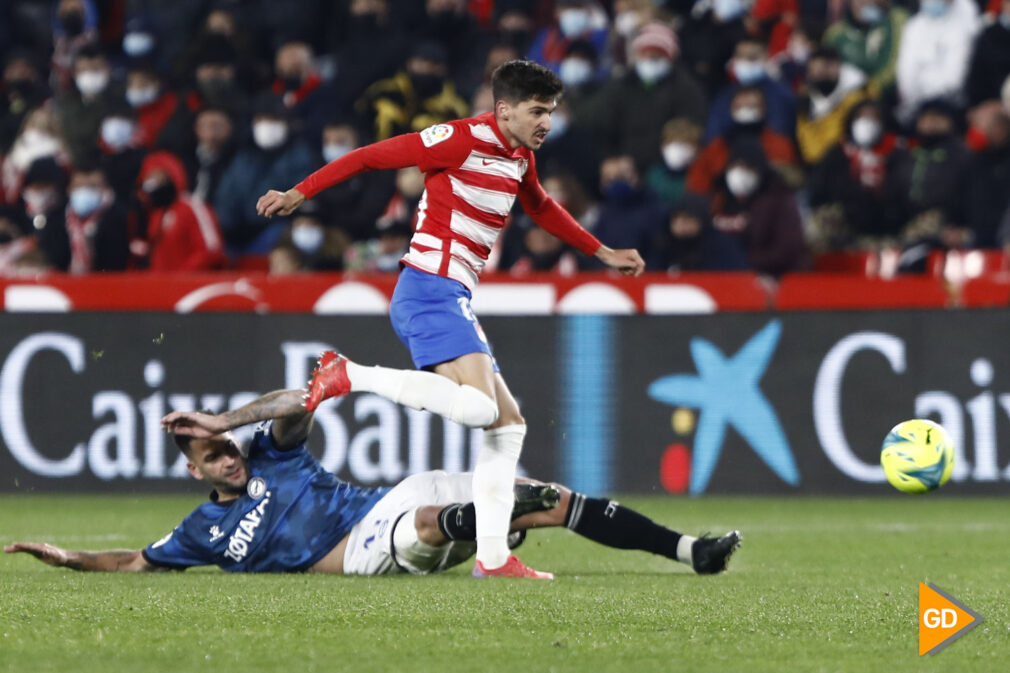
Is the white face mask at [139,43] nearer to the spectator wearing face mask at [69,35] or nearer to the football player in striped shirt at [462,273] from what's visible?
the spectator wearing face mask at [69,35]

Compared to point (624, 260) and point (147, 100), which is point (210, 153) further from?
point (624, 260)

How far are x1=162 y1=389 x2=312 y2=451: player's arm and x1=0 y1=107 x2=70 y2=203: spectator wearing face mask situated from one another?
7923mm

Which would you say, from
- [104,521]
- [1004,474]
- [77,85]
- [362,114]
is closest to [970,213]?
[1004,474]

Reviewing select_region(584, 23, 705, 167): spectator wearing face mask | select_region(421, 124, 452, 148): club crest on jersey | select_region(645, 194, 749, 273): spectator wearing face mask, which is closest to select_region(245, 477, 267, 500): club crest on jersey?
select_region(421, 124, 452, 148): club crest on jersey

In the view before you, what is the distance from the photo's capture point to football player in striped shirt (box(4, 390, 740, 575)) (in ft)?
21.1

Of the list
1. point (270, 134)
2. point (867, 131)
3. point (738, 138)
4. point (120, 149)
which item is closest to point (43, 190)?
point (120, 149)

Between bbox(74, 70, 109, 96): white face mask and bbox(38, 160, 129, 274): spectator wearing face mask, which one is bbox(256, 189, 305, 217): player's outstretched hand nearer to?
bbox(38, 160, 129, 274): spectator wearing face mask

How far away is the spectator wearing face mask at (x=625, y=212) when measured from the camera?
11.9 m

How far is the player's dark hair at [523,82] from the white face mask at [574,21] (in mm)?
7557

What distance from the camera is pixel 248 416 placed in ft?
20.0

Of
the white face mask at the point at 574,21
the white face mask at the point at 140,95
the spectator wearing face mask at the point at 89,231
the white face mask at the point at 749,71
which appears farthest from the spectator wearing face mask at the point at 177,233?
the white face mask at the point at 749,71

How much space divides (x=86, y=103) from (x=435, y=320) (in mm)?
8542

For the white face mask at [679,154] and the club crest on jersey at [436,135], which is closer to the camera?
the club crest on jersey at [436,135]

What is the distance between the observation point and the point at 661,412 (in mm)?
10555
